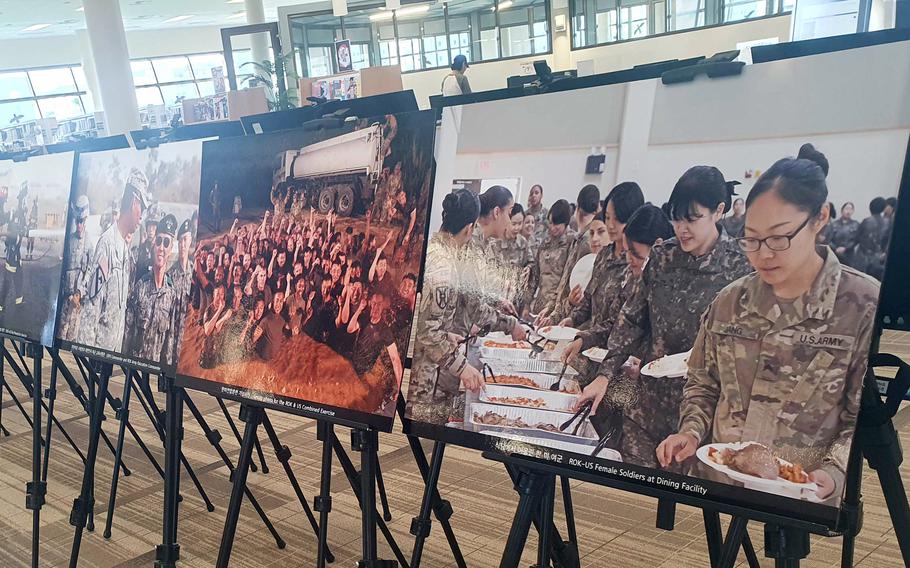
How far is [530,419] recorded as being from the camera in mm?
1502

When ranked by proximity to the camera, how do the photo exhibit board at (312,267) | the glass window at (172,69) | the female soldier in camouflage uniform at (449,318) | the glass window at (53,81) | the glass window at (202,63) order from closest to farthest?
the female soldier in camouflage uniform at (449,318), the photo exhibit board at (312,267), the glass window at (53,81), the glass window at (172,69), the glass window at (202,63)

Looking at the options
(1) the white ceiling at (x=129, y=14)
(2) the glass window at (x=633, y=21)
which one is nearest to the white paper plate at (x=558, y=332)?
(2) the glass window at (x=633, y=21)

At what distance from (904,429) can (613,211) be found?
2667mm

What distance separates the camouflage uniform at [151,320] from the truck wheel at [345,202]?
0.76 metres

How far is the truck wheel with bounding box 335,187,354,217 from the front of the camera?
1941 millimetres

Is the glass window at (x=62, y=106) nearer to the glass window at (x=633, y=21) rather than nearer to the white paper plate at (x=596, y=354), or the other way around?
the glass window at (x=633, y=21)

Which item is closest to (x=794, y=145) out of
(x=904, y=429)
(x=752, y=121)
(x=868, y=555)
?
(x=752, y=121)

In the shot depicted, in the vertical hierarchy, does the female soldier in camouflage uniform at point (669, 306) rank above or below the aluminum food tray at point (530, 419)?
above

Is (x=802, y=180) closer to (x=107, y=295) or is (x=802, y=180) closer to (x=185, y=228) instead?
(x=185, y=228)

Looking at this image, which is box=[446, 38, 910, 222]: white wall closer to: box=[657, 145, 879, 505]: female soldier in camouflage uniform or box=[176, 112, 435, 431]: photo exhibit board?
box=[657, 145, 879, 505]: female soldier in camouflage uniform

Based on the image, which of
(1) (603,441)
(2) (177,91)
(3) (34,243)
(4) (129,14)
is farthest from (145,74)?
(1) (603,441)

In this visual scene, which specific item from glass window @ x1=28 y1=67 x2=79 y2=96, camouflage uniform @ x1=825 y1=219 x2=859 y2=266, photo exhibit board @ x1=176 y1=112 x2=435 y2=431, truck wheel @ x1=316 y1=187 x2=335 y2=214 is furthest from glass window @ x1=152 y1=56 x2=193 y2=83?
camouflage uniform @ x1=825 y1=219 x2=859 y2=266

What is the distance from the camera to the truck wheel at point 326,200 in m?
1.98

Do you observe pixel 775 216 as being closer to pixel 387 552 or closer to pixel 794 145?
pixel 794 145
